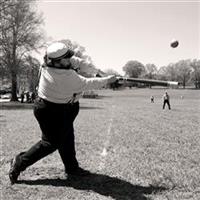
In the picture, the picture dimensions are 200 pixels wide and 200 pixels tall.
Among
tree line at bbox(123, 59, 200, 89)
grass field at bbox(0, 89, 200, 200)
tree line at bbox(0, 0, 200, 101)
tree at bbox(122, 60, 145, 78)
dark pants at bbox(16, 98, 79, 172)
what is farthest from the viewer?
tree line at bbox(123, 59, 200, 89)

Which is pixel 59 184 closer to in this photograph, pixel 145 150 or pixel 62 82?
pixel 62 82

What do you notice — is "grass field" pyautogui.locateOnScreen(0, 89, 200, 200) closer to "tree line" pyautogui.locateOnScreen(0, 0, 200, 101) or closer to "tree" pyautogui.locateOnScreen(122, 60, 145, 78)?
"tree line" pyautogui.locateOnScreen(0, 0, 200, 101)

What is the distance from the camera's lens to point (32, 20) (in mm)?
44062

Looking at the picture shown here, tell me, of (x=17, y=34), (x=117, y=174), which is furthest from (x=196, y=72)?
(x=117, y=174)

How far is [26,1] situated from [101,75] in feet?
121

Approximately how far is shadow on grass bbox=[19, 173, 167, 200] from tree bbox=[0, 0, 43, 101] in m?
34.3

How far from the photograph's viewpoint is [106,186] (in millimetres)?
5961

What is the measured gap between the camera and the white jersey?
593 centimetres

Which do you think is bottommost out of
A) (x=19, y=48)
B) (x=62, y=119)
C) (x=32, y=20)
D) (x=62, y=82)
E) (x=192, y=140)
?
(x=192, y=140)

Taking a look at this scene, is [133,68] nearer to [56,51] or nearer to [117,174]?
[117,174]

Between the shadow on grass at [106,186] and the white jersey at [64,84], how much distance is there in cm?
130

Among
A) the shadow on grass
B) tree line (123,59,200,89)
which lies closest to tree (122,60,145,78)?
tree line (123,59,200,89)

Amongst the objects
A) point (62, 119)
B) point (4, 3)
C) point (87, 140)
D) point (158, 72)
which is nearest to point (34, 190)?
point (62, 119)

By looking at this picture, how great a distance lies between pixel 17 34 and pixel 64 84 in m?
40.4
